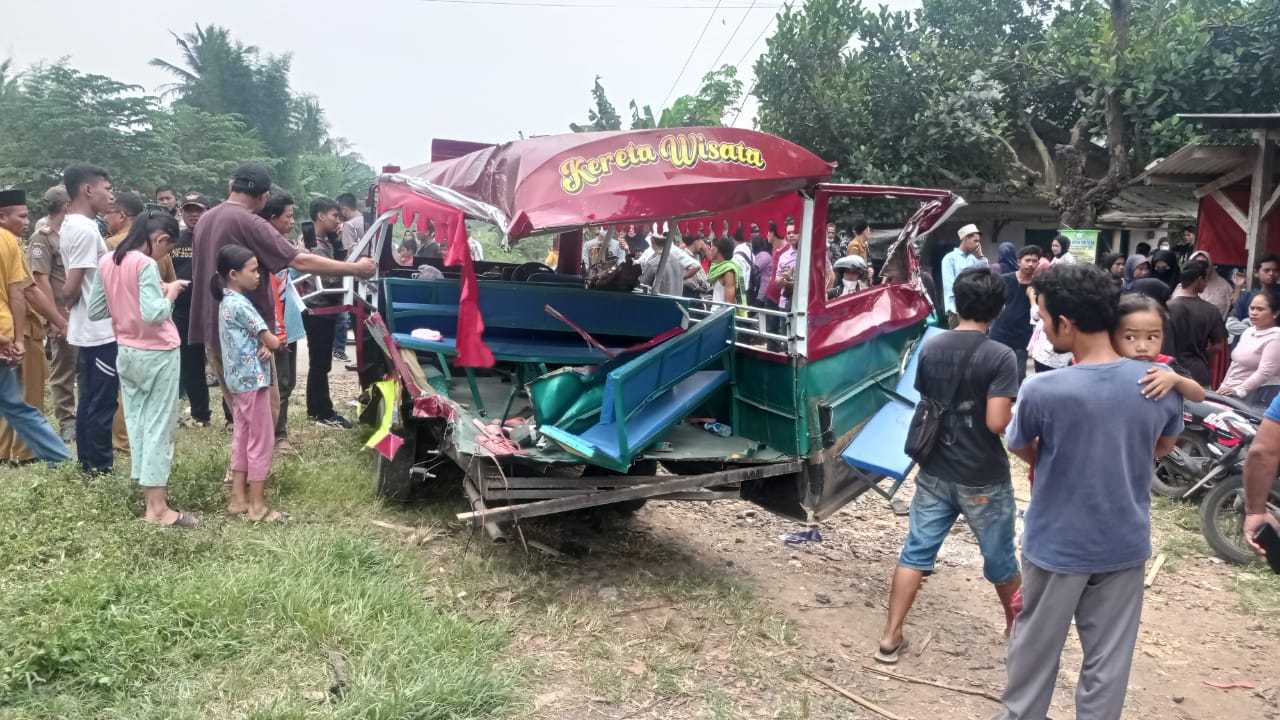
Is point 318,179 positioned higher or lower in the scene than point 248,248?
higher

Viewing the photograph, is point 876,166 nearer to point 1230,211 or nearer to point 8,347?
point 1230,211

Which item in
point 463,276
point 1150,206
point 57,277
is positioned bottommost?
point 57,277

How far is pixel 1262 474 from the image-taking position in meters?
2.91

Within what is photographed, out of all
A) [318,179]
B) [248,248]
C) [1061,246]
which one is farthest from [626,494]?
[318,179]

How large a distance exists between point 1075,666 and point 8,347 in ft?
19.4

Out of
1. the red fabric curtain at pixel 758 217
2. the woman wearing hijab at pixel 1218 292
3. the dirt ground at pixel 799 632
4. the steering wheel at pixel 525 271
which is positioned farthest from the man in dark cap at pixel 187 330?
the woman wearing hijab at pixel 1218 292

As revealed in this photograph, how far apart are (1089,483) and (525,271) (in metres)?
4.87

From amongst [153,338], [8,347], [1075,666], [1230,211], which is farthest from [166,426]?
[1230,211]

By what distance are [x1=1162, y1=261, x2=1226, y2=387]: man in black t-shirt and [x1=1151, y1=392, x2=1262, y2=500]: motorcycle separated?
0.53m

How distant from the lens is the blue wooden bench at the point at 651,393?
13.1ft

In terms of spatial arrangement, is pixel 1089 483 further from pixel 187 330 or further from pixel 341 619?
pixel 187 330

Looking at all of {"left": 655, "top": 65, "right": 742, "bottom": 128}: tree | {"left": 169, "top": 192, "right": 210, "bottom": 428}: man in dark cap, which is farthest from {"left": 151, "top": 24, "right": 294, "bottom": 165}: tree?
{"left": 169, "top": 192, "right": 210, "bottom": 428}: man in dark cap

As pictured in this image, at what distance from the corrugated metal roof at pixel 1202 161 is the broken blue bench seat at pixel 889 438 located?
6.20m

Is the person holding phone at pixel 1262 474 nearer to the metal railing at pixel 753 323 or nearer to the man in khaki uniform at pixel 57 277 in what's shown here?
the metal railing at pixel 753 323
